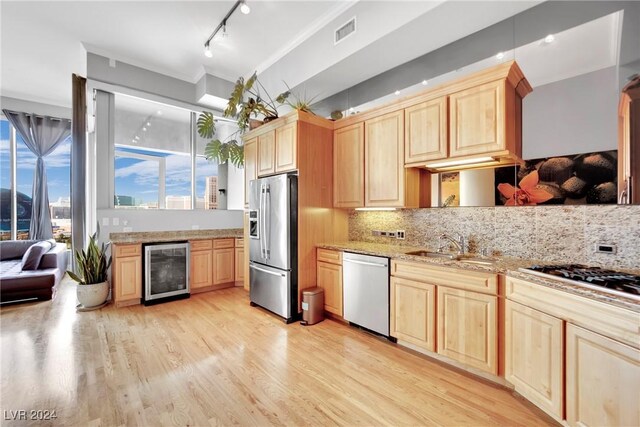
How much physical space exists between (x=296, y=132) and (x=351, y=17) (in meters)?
1.38

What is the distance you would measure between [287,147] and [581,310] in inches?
122

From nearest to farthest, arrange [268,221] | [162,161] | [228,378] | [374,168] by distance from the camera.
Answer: [228,378] < [374,168] < [268,221] < [162,161]

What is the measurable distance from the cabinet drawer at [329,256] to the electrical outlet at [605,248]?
2228 mm

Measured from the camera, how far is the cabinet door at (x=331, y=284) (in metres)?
3.32

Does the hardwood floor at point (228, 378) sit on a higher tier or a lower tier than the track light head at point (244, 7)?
lower

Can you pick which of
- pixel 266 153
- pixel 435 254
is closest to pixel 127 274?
pixel 266 153

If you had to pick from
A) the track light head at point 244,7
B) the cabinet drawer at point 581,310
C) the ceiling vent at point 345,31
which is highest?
the track light head at point 244,7

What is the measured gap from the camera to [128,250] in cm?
394

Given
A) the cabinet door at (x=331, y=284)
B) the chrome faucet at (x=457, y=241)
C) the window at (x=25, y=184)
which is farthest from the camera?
the window at (x=25, y=184)

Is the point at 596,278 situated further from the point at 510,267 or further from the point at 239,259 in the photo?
the point at 239,259

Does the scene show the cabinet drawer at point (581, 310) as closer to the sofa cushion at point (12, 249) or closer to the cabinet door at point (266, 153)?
the cabinet door at point (266, 153)

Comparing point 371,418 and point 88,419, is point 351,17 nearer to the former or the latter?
point 371,418

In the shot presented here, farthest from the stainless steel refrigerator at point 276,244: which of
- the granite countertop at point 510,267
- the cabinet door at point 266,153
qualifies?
the granite countertop at point 510,267

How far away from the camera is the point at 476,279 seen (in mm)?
2197
